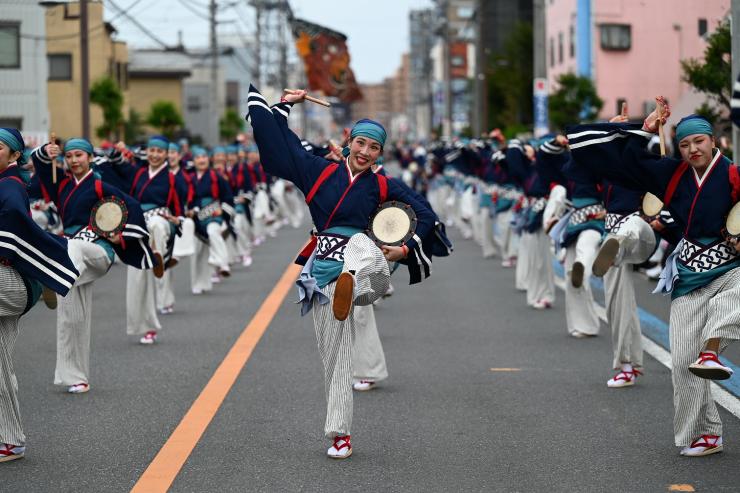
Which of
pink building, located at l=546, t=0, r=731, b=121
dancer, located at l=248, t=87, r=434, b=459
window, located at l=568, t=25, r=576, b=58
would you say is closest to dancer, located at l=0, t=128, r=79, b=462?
dancer, located at l=248, t=87, r=434, b=459

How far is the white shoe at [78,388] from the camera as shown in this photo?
9712 mm

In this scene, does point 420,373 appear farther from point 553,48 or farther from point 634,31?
point 553,48

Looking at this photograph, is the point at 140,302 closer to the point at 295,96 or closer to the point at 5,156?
the point at 5,156

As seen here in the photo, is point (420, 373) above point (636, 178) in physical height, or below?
below

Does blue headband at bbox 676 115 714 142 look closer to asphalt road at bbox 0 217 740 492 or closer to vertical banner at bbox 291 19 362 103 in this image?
asphalt road at bbox 0 217 740 492

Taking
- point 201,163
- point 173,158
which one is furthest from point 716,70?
point 173,158

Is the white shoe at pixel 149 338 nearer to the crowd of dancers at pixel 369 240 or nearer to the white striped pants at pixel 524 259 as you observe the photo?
the crowd of dancers at pixel 369 240

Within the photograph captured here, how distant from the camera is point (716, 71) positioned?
17.0 m

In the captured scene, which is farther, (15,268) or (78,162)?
(78,162)

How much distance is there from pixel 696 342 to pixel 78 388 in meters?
4.58

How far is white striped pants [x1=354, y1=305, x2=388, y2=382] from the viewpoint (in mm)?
9797

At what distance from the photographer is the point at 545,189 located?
46.9ft

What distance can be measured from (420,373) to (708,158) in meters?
3.72

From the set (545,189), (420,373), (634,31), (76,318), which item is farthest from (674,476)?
(634,31)
